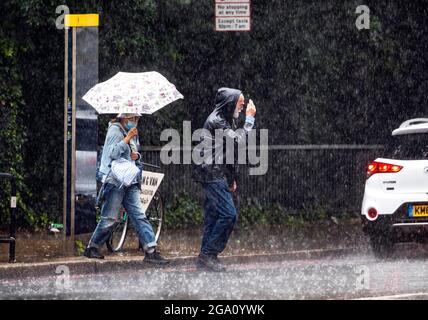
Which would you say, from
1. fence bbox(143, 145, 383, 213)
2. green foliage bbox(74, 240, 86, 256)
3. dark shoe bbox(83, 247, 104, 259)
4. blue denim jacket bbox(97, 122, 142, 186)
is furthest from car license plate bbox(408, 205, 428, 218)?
fence bbox(143, 145, 383, 213)

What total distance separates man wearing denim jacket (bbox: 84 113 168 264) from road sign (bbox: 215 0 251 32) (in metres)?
4.47

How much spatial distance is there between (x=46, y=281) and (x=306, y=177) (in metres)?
8.10

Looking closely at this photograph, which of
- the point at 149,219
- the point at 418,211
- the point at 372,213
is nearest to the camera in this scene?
the point at 418,211

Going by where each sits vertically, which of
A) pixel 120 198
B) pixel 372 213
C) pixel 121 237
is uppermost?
pixel 120 198

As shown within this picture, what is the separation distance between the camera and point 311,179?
2023cm

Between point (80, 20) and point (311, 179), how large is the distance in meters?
6.89

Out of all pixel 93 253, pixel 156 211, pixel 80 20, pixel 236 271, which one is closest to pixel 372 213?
pixel 236 271

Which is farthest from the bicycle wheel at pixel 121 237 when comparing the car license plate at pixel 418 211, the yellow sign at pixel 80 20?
the car license plate at pixel 418 211

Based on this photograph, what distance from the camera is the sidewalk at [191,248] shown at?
13688 millimetres

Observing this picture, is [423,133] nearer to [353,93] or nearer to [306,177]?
[306,177]

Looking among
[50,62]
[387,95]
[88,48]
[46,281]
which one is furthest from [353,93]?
[46,281]

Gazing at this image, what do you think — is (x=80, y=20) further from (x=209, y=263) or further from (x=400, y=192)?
(x=400, y=192)

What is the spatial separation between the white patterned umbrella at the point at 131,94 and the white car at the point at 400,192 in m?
2.78
